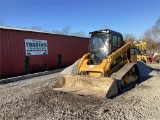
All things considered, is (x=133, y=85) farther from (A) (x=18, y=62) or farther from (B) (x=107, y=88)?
(A) (x=18, y=62)

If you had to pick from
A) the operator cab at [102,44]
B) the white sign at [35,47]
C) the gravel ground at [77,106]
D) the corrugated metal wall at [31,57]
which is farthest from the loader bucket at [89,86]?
the white sign at [35,47]

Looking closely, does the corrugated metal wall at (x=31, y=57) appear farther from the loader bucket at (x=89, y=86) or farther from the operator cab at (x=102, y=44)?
the operator cab at (x=102, y=44)

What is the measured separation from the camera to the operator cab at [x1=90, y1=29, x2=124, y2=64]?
9.19m

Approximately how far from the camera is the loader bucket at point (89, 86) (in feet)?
24.2

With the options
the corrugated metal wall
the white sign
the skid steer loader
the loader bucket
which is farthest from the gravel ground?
the white sign

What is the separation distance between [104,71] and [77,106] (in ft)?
7.02

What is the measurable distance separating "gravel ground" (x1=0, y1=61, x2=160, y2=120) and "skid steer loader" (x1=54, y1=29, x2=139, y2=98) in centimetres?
39

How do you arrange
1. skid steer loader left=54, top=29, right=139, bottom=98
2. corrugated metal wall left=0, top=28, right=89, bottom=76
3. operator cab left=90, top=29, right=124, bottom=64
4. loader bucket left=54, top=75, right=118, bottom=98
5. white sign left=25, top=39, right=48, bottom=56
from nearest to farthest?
loader bucket left=54, top=75, right=118, bottom=98 → skid steer loader left=54, top=29, right=139, bottom=98 → operator cab left=90, top=29, right=124, bottom=64 → corrugated metal wall left=0, top=28, right=89, bottom=76 → white sign left=25, top=39, right=48, bottom=56

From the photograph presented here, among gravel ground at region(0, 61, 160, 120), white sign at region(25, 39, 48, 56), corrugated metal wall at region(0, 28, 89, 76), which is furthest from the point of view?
white sign at region(25, 39, 48, 56)

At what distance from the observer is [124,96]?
24.9 ft

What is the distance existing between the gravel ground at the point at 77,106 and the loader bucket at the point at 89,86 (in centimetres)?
20

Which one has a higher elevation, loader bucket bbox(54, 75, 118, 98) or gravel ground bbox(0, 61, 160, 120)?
loader bucket bbox(54, 75, 118, 98)

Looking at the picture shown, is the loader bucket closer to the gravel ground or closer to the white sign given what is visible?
the gravel ground

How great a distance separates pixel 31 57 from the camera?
48.3 ft
